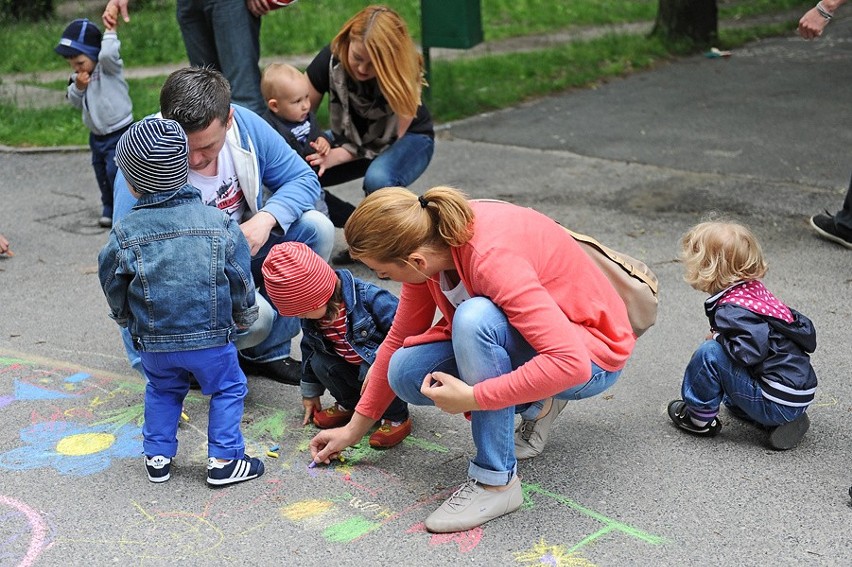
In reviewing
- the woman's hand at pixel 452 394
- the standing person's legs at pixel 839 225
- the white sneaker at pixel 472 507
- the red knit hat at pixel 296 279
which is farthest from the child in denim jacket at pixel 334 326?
the standing person's legs at pixel 839 225

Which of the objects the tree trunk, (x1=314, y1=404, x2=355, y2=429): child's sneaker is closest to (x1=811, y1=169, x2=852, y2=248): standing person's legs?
(x1=314, y1=404, x2=355, y2=429): child's sneaker

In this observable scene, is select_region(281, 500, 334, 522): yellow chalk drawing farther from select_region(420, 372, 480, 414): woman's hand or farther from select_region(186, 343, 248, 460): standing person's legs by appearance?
select_region(420, 372, 480, 414): woman's hand

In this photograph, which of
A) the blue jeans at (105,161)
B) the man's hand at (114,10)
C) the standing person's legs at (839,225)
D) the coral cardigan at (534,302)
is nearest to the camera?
the coral cardigan at (534,302)

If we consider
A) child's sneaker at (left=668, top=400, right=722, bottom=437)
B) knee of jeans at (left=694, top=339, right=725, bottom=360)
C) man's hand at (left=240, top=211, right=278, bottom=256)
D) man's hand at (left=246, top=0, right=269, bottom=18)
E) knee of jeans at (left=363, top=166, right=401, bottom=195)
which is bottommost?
child's sneaker at (left=668, top=400, right=722, bottom=437)

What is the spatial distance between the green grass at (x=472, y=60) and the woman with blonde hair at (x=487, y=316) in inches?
196

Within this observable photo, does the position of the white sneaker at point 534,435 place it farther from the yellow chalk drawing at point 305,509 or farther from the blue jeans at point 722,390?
the yellow chalk drawing at point 305,509

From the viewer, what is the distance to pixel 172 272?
111 inches

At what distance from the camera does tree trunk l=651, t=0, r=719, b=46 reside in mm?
10148

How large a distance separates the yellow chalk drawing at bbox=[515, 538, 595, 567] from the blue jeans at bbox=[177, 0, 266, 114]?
3.32 metres

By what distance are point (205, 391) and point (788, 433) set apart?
179 centimetres

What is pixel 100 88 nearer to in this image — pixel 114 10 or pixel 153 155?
pixel 114 10

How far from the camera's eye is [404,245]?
2.62m

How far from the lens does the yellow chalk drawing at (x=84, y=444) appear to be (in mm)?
3250

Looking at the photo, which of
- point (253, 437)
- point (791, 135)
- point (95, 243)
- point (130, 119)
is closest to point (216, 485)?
point (253, 437)
